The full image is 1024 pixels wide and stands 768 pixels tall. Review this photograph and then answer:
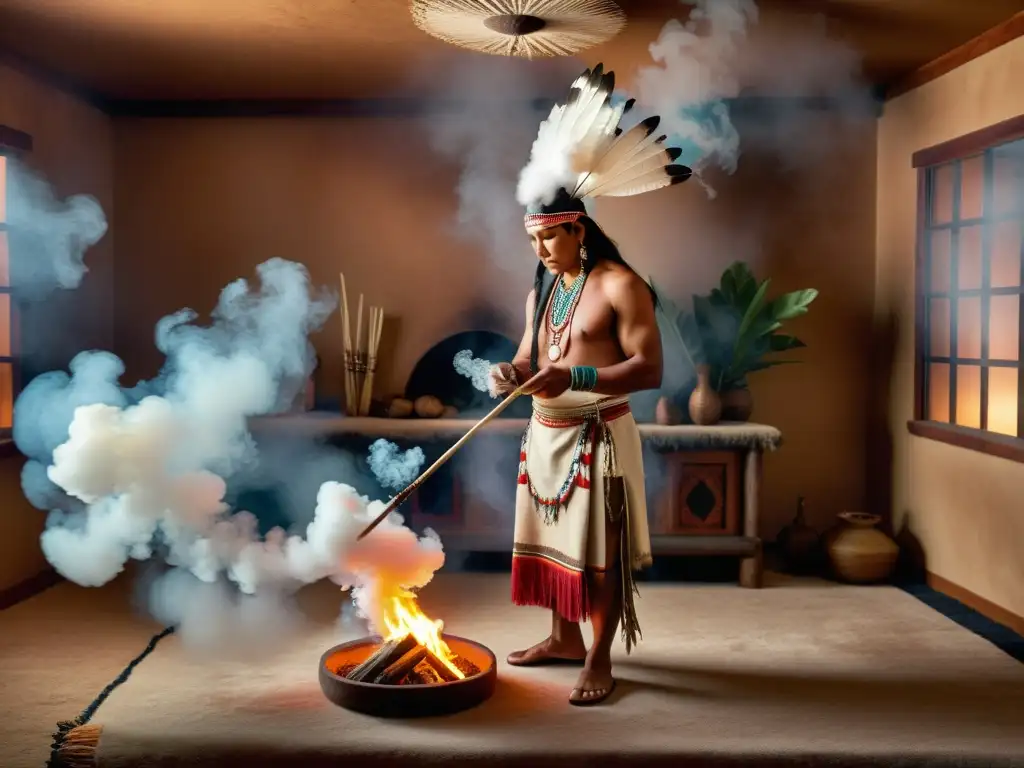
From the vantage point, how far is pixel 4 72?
4.61 meters

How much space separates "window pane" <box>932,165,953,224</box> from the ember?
3.39 metres

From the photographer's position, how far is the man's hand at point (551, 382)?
3.17 meters

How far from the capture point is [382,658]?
3381 mm

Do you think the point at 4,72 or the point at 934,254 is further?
the point at 934,254

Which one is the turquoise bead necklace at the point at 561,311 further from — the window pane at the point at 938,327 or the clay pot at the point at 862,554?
the window pane at the point at 938,327

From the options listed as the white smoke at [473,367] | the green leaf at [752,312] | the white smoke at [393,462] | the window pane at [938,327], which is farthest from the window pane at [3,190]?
the window pane at [938,327]

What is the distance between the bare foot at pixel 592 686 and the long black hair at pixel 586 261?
106 centimetres

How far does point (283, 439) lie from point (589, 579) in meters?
2.34

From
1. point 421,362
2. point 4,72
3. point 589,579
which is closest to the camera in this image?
point 589,579

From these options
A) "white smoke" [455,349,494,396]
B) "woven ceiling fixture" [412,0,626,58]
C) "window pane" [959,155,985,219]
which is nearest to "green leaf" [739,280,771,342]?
"window pane" [959,155,985,219]

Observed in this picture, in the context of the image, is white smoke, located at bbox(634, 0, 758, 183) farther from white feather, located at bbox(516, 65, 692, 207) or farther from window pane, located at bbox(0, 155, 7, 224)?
window pane, located at bbox(0, 155, 7, 224)

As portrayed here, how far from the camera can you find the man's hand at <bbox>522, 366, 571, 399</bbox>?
125 inches

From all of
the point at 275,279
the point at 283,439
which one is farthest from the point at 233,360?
the point at 275,279

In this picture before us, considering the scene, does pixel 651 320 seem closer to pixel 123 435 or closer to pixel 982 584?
pixel 123 435
